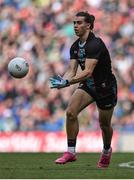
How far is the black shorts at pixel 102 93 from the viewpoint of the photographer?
334 inches

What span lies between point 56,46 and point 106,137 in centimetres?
989

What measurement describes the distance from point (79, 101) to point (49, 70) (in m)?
9.77

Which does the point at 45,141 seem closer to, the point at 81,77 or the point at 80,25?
the point at 80,25

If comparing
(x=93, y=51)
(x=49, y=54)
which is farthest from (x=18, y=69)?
(x=49, y=54)

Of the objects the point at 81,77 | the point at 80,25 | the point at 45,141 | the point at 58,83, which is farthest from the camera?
the point at 45,141

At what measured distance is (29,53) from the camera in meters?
18.3

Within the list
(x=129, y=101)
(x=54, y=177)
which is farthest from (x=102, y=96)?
(x=129, y=101)

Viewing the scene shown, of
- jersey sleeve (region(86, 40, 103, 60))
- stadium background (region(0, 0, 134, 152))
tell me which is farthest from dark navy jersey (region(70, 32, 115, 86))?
stadium background (region(0, 0, 134, 152))

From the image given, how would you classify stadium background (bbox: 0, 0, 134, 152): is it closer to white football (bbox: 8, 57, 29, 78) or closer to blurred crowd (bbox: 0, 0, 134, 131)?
blurred crowd (bbox: 0, 0, 134, 131)

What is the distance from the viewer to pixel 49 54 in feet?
59.9

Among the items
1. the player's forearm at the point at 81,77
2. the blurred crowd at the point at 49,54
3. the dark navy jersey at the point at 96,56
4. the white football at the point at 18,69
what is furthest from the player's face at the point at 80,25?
the blurred crowd at the point at 49,54

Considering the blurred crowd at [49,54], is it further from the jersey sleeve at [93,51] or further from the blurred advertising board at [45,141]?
the jersey sleeve at [93,51]

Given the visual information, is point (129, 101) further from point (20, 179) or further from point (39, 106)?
point (20, 179)

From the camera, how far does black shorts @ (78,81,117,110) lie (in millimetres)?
8484
